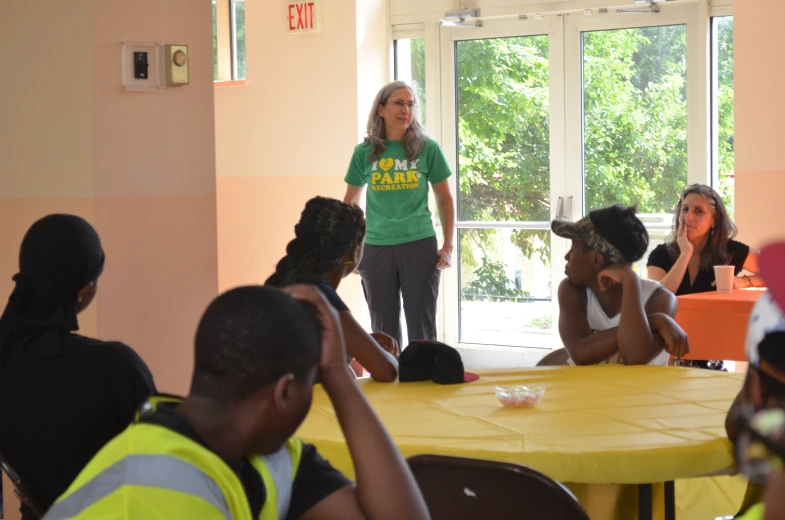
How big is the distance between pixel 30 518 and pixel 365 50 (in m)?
5.13

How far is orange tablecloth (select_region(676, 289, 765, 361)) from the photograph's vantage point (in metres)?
4.13

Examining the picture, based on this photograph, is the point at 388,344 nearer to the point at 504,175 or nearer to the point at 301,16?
the point at 504,175

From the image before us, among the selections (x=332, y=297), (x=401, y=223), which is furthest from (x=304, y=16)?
(x=332, y=297)

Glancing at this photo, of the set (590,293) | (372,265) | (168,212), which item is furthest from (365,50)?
(590,293)

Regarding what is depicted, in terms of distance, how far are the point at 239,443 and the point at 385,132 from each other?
419cm

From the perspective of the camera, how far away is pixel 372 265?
532 cm

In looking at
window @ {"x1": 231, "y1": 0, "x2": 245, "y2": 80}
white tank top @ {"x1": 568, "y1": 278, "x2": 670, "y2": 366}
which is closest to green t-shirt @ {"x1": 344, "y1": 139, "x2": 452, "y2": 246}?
white tank top @ {"x1": 568, "y1": 278, "x2": 670, "y2": 366}

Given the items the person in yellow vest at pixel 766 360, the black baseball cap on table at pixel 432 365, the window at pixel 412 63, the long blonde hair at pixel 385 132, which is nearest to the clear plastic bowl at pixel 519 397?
the black baseball cap on table at pixel 432 365

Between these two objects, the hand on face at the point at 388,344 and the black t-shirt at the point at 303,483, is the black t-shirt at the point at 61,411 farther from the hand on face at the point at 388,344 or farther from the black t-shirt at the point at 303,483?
the hand on face at the point at 388,344

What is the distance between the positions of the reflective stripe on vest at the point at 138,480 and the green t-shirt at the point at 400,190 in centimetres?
411

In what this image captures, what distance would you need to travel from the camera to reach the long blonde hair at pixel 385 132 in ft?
17.2

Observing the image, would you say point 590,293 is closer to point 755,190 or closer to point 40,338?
point 40,338

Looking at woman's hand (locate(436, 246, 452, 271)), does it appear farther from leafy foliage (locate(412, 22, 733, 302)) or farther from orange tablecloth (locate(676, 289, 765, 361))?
leafy foliage (locate(412, 22, 733, 302))

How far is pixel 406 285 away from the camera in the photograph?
526 centimetres
